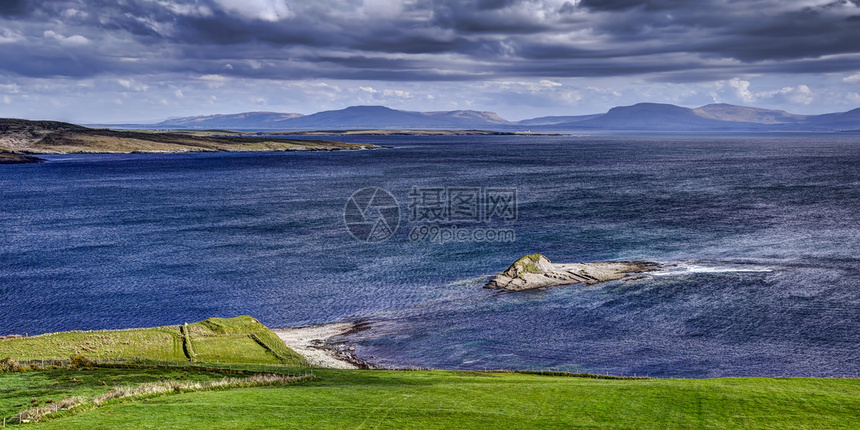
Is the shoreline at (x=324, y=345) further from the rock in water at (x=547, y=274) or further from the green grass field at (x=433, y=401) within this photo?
the rock in water at (x=547, y=274)

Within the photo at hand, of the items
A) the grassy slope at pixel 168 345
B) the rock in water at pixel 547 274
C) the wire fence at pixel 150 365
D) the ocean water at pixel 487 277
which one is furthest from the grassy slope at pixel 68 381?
the rock in water at pixel 547 274

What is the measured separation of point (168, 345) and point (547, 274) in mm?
42278

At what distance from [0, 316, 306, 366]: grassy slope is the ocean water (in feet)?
28.4

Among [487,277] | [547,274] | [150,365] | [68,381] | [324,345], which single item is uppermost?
[68,381]

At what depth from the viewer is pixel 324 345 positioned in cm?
5566

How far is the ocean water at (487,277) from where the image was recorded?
5391 cm

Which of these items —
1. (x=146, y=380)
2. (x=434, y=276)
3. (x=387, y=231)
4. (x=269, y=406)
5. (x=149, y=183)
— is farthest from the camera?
(x=149, y=183)

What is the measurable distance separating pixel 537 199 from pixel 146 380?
353ft

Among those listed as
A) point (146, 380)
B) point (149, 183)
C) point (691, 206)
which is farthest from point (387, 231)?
point (149, 183)

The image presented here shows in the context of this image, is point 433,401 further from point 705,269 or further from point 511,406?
point 705,269

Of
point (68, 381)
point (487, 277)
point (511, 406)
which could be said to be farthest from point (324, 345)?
point (511, 406)

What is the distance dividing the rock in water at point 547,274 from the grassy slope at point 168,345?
2975 cm

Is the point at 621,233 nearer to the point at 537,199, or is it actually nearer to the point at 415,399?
the point at 537,199

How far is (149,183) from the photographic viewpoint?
7052 inches
